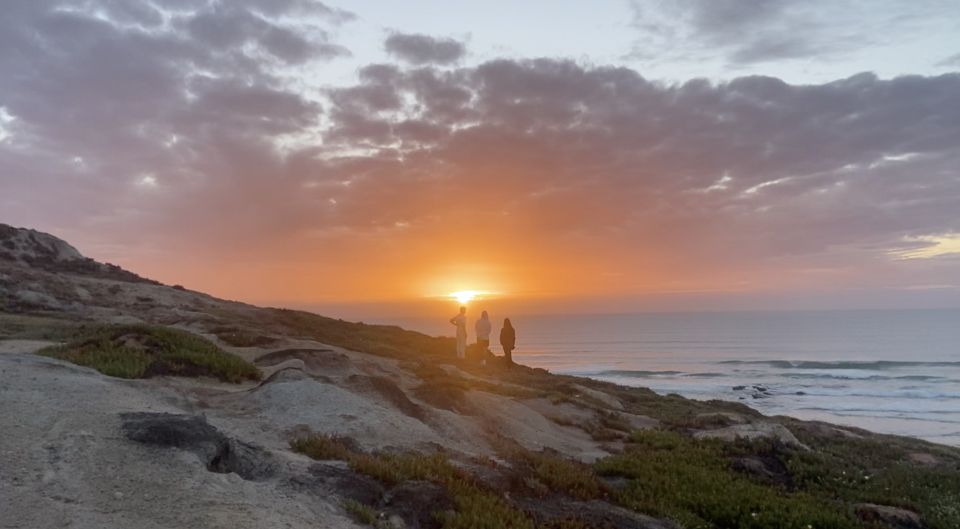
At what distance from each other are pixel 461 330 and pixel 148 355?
15.5 meters

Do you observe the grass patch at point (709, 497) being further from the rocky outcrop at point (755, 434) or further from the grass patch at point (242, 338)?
the grass patch at point (242, 338)

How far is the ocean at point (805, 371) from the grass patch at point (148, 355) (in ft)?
129

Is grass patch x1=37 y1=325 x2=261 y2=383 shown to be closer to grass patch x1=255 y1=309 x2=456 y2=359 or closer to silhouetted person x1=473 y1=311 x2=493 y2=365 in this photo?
grass patch x1=255 y1=309 x2=456 y2=359

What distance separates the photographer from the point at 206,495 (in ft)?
28.3

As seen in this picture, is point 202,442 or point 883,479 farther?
point 883,479

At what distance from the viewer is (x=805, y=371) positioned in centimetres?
8131

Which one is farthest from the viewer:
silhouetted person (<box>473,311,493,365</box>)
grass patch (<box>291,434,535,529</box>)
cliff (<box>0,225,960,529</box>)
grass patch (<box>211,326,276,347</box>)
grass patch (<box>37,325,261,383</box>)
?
silhouetted person (<box>473,311,493,365</box>)

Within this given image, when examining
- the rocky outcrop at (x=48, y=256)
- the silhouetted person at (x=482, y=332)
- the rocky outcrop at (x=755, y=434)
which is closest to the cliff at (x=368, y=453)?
the rocky outcrop at (x=755, y=434)

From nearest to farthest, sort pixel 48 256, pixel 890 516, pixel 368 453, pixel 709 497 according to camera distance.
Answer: pixel 368 453 → pixel 709 497 → pixel 890 516 → pixel 48 256

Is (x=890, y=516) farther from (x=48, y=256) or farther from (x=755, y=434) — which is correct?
(x=48, y=256)

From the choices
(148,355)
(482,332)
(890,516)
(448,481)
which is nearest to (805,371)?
(482,332)

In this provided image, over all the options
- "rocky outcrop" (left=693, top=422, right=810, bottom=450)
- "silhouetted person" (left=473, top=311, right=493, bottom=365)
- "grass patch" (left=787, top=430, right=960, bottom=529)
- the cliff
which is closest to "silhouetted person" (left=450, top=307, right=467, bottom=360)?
"silhouetted person" (left=473, top=311, right=493, bottom=365)

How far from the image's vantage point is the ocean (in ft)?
170

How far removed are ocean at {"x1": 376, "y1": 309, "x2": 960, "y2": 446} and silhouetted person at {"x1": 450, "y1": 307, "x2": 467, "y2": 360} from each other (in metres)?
28.0
